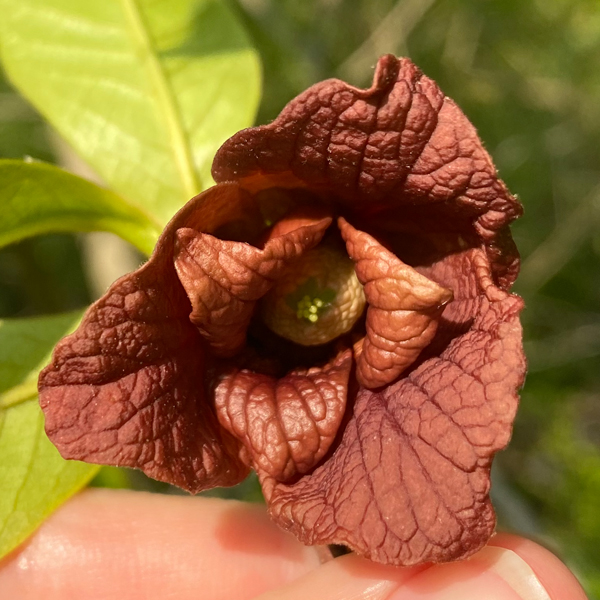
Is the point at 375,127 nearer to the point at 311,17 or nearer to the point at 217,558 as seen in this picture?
the point at 217,558

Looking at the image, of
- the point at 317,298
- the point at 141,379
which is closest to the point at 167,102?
the point at 317,298

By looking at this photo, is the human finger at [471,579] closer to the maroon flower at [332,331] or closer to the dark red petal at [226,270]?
the maroon flower at [332,331]

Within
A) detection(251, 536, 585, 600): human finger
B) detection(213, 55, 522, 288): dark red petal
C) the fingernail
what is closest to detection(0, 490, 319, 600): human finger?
detection(251, 536, 585, 600): human finger

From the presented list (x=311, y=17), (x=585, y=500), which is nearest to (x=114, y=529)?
(x=585, y=500)

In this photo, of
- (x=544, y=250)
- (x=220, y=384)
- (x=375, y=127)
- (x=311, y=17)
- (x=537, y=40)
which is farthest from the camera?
(x=537, y=40)

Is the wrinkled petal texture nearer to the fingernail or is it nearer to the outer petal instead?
the outer petal

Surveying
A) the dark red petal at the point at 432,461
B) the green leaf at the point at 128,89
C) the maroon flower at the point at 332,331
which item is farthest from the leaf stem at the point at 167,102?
the dark red petal at the point at 432,461

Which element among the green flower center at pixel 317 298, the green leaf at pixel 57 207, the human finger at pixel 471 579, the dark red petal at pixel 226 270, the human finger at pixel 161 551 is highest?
the green leaf at pixel 57 207
